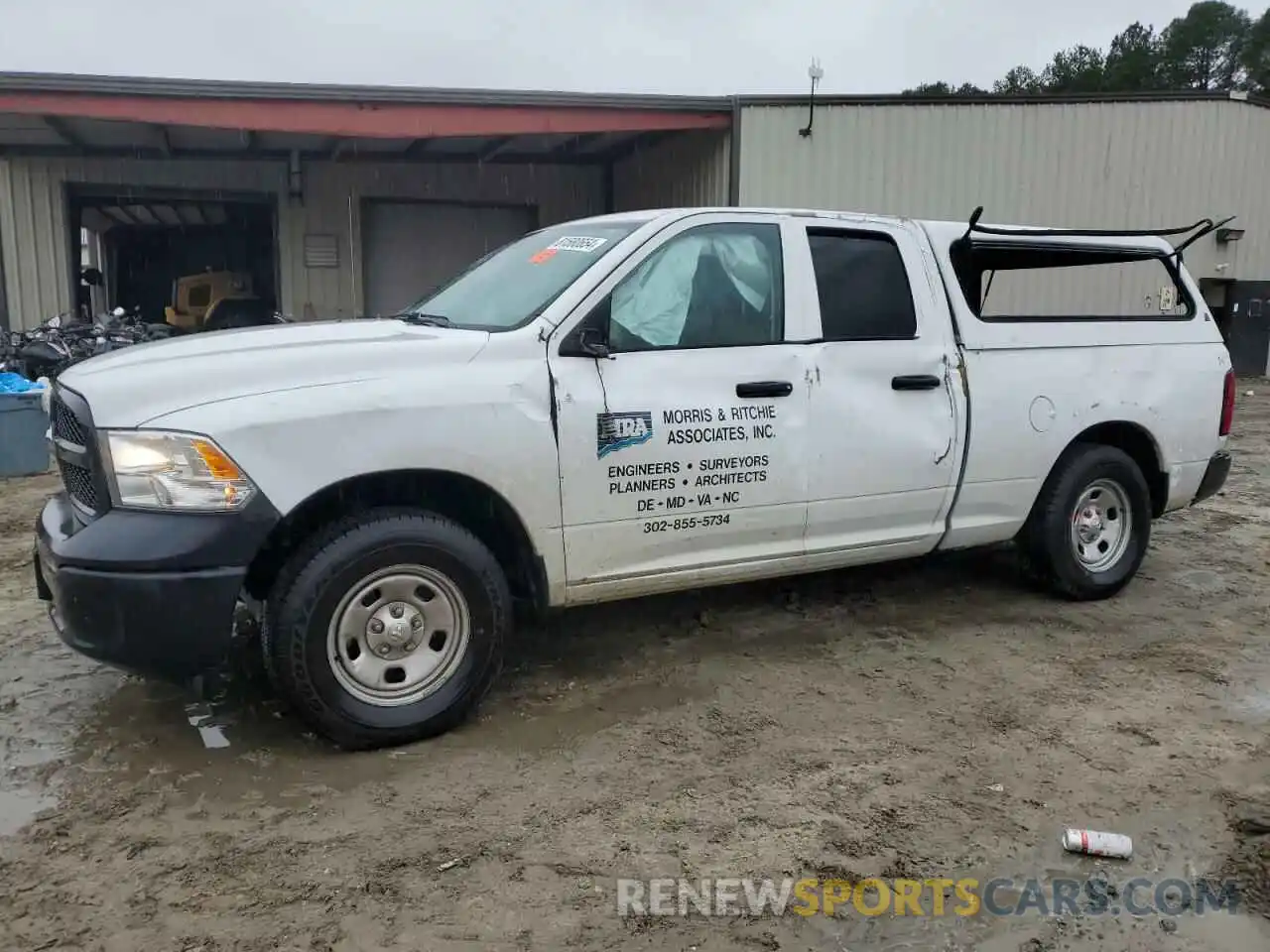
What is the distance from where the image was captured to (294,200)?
49.2 ft

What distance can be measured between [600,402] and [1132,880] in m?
2.29

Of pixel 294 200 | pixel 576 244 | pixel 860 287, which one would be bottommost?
pixel 860 287

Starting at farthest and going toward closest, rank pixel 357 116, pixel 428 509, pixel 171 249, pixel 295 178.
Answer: pixel 171 249
pixel 295 178
pixel 357 116
pixel 428 509

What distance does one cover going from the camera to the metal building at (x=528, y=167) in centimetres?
1183

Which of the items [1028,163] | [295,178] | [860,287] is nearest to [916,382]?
[860,287]

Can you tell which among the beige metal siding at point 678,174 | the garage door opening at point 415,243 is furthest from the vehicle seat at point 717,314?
→ the garage door opening at point 415,243

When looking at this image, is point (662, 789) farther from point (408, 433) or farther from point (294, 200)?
point (294, 200)

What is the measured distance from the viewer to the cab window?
4.03 metres

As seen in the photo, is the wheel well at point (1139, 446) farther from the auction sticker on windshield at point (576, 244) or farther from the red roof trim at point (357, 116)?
the red roof trim at point (357, 116)

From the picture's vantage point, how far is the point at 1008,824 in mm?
3221

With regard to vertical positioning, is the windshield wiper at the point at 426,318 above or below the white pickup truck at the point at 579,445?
above

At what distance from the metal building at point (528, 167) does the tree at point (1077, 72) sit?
124 ft

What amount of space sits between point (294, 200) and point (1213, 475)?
12972mm

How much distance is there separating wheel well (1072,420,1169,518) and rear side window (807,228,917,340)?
136cm
